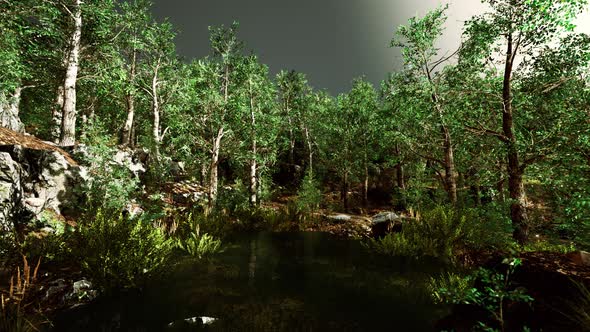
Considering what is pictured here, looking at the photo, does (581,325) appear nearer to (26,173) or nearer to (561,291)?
(561,291)

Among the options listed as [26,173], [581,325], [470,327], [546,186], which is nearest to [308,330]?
[470,327]

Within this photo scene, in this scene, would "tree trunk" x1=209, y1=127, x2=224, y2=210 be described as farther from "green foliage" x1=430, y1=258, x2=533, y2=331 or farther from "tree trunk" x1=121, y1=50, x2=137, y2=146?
"green foliage" x1=430, y1=258, x2=533, y2=331

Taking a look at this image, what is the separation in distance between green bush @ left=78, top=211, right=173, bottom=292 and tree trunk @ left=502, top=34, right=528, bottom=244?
971 cm

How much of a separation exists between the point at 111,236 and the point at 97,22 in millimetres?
13370

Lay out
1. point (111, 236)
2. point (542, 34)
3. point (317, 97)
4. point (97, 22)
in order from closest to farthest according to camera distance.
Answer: point (111, 236)
point (542, 34)
point (97, 22)
point (317, 97)

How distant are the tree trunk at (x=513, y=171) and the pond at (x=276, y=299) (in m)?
2.93

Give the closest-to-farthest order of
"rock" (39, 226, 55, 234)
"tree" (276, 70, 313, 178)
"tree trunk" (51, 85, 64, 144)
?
1. "rock" (39, 226, 55, 234)
2. "tree trunk" (51, 85, 64, 144)
3. "tree" (276, 70, 313, 178)

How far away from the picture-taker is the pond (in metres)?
4.55

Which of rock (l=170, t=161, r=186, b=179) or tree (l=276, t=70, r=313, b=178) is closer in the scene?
rock (l=170, t=161, r=186, b=179)

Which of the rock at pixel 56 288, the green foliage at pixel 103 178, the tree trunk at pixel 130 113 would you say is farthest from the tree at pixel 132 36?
the rock at pixel 56 288

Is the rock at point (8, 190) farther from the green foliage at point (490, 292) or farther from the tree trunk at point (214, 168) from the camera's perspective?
the green foliage at point (490, 292)

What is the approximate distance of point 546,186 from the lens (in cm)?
701

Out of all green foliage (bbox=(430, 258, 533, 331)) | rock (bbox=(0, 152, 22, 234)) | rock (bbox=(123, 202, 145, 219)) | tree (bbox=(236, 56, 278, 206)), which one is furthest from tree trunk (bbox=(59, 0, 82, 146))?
green foliage (bbox=(430, 258, 533, 331))

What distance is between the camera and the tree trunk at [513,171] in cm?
799
